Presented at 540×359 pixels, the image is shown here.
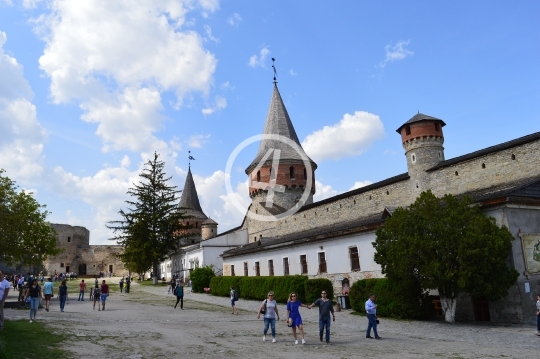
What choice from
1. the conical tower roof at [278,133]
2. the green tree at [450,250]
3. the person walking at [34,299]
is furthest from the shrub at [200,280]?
the green tree at [450,250]

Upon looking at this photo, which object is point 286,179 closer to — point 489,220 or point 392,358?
point 489,220

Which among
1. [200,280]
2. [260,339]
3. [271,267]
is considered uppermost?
[271,267]

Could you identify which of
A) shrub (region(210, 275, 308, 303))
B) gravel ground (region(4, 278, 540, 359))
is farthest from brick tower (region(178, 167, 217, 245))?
gravel ground (region(4, 278, 540, 359))

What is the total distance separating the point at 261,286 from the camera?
28.1 metres

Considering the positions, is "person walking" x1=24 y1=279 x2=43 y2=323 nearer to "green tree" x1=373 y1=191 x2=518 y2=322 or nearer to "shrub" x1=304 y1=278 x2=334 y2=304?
"shrub" x1=304 y1=278 x2=334 y2=304

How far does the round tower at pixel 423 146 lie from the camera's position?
2823 centimetres

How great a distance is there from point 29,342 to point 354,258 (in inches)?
690

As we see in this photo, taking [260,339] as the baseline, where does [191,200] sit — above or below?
above

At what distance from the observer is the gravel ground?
1057 centimetres

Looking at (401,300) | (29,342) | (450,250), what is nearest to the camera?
(29,342)

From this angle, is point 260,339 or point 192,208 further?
point 192,208

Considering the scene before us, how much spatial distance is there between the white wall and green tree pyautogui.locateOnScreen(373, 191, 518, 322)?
4.98 m

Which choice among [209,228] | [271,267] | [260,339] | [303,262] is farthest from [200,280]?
[260,339]

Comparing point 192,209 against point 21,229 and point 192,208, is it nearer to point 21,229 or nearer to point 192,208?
point 192,208
